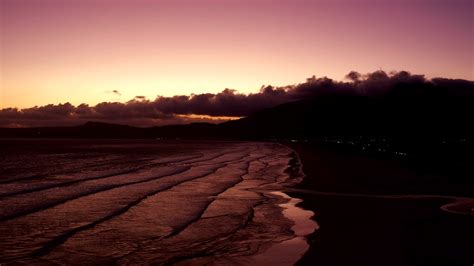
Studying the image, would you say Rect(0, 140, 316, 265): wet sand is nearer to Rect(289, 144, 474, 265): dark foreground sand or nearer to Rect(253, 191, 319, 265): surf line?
Rect(253, 191, 319, 265): surf line

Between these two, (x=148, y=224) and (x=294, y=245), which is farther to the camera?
(x=148, y=224)

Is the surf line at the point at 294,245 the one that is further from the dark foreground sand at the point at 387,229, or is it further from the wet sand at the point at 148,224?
the dark foreground sand at the point at 387,229

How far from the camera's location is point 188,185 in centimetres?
2409

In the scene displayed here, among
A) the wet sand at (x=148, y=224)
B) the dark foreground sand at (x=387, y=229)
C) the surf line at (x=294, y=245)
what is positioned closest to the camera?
the dark foreground sand at (x=387, y=229)

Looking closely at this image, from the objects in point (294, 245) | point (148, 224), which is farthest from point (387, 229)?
point (148, 224)

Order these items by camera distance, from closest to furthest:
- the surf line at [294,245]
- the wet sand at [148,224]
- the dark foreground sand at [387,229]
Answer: the dark foreground sand at [387,229] → the surf line at [294,245] → the wet sand at [148,224]

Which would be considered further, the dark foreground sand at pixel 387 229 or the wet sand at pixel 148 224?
the wet sand at pixel 148 224

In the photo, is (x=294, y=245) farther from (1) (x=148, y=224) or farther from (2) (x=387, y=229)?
(1) (x=148, y=224)

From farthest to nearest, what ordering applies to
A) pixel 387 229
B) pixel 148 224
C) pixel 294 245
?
1. pixel 148 224
2. pixel 387 229
3. pixel 294 245

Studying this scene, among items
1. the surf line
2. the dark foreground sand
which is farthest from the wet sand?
the dark foreground sand

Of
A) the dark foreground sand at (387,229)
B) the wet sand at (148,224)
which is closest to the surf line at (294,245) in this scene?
the wet sand at (148,224)

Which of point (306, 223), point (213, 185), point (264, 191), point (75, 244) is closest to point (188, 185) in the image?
point (213, 185)

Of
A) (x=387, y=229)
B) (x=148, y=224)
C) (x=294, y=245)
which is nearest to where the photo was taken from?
(x=294, y=245)

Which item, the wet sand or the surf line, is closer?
the surf line
